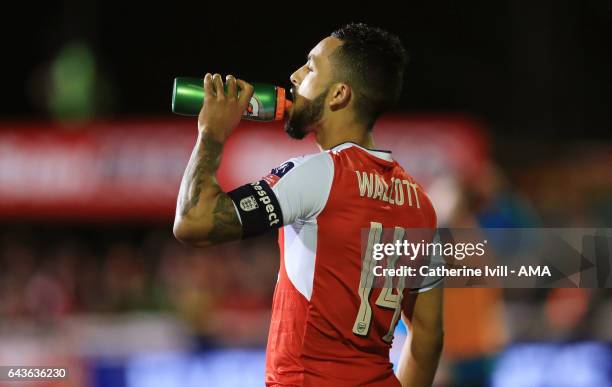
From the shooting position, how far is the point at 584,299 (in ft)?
24.5

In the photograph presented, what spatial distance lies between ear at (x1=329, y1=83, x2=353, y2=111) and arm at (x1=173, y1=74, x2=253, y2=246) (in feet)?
1.31

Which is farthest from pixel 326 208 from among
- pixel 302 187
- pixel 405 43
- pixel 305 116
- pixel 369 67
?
pixel 405 43

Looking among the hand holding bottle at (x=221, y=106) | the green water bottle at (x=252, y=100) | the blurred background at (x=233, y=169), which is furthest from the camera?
the blurred background at (x=233, y=169)

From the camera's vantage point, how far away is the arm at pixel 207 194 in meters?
2.72

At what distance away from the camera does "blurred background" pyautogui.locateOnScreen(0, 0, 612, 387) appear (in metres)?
7.14

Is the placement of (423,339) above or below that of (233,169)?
below

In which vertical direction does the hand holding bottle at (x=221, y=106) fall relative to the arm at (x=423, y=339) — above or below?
above

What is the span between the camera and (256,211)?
2.78 meters

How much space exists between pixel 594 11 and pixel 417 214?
16.9m

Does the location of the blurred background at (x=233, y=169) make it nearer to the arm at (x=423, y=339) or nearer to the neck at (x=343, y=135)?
the arm at (x=423, y=339)

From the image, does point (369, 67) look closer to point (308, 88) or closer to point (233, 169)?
point (308, 88)

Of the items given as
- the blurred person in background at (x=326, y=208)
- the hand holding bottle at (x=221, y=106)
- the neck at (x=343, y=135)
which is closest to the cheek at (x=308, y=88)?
the blurred person in background at (x=326, y=208)

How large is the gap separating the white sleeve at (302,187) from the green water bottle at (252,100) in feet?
0.98

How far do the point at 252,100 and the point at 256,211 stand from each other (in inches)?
20.1
